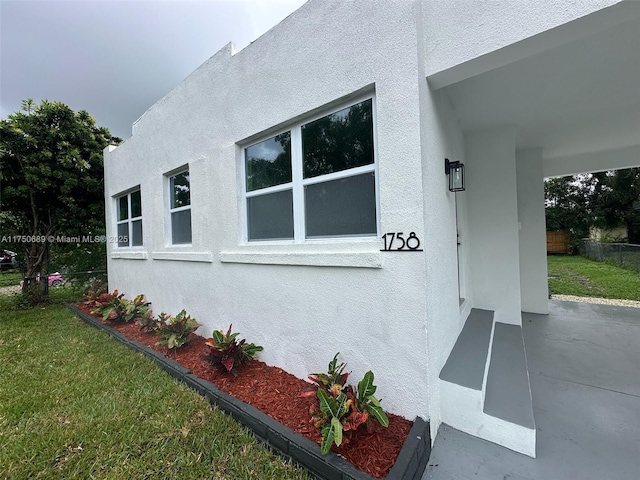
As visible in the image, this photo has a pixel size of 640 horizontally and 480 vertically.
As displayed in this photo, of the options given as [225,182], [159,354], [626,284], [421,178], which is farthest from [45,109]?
[626,284]

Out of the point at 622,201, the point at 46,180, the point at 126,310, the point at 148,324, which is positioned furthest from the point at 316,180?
the point at 622,201

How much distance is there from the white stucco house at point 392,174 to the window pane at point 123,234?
2.99m

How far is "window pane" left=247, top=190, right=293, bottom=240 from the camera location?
10.7 feet

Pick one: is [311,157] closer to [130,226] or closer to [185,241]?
[185,241]

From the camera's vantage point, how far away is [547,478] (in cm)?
182

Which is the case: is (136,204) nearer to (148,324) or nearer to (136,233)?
(136,233)

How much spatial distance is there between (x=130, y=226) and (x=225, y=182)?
4.45 m

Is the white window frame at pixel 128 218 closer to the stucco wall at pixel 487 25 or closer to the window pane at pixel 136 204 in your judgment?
the window pane at pixel 136 204

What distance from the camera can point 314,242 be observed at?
2932 mm

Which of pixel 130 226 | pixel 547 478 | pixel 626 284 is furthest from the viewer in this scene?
pixel 626 284

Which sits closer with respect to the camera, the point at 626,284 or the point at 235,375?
the point at 235,375

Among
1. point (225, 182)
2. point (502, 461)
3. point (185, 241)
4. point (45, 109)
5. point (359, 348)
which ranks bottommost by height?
point (502, 461)

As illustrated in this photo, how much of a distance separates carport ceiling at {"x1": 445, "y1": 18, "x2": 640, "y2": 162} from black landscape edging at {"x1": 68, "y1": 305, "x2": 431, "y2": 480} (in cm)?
331

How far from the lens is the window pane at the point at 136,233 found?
6.41 meters
